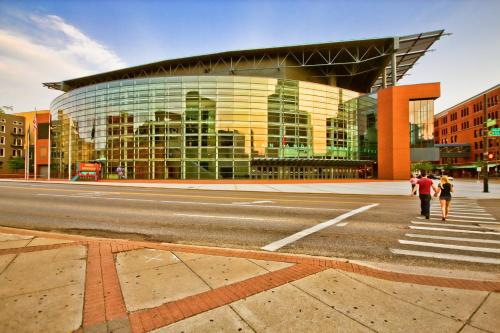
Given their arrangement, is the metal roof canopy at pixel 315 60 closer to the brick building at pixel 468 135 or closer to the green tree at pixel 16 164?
the brick building at pixel 468 135

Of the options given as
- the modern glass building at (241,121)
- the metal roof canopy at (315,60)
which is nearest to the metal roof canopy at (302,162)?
the modern glass building at (241,121)

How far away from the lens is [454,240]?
6.44 meters

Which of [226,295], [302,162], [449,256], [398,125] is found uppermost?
[398,125]

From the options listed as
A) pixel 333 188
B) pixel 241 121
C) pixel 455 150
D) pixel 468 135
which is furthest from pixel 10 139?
pixel 468 135

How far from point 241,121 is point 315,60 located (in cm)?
2094

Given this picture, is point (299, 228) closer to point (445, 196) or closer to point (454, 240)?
point (454, 240)

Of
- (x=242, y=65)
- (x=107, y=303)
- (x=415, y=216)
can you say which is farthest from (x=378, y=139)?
(x=107, y=303)

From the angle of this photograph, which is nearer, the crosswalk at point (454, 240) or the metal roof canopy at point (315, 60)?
the crosswalk at point (454, 240)

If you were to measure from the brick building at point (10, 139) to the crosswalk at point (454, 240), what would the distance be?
292ft

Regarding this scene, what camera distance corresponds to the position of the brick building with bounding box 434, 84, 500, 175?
200 ft

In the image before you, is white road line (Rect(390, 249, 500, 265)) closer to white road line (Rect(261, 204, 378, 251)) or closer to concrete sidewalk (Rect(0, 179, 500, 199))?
white road line (Rect(261, 204, 378, 251))

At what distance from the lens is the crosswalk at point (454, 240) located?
17.6 feet

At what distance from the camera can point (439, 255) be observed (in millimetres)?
5352

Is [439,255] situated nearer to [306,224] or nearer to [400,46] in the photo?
[306,224]
